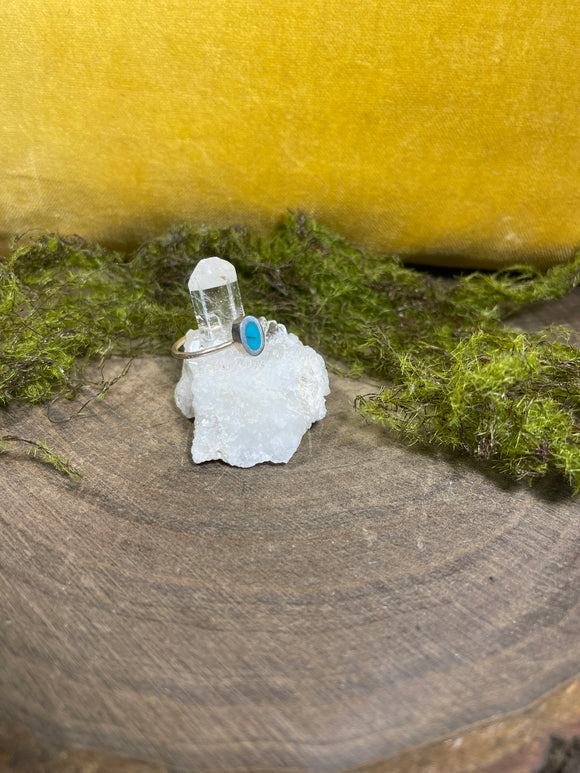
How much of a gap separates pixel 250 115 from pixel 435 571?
919mm

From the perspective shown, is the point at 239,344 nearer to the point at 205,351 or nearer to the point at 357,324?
the point at 205,351

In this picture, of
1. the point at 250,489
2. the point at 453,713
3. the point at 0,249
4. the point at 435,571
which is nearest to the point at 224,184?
the point at 0,249

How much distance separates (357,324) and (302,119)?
412 millimetres

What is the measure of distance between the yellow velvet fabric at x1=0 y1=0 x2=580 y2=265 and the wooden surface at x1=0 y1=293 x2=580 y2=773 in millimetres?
558

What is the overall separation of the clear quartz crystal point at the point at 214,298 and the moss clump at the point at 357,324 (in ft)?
0.60

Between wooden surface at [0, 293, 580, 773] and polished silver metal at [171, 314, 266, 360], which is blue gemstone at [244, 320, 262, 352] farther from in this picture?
wooden surface at [0, 293, 580, 773]

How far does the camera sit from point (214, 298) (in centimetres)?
99

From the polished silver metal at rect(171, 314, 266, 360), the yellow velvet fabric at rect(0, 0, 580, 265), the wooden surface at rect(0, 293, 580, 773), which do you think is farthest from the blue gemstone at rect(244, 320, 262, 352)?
the yellow velvet fabric at rect(0, 0, 580, 265)

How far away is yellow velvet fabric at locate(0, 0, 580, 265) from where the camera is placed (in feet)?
3.85

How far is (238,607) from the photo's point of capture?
2.29 ft

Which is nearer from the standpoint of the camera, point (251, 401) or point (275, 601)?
point (275, 601)

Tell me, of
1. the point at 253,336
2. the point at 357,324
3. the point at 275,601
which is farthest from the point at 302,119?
the point at 275,601

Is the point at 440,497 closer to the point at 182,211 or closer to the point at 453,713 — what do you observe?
the point at 453,713

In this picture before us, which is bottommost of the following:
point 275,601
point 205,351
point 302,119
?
point 275,601
